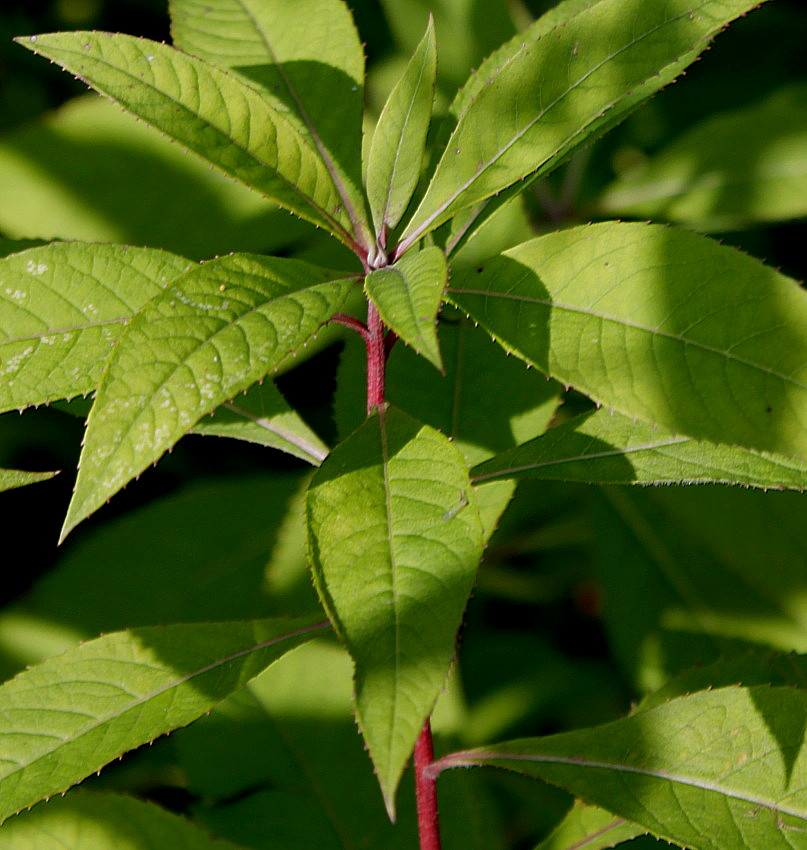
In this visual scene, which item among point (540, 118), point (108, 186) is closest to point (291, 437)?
point (540, 118)

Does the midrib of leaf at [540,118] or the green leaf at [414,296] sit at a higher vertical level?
the midrib of leaf at [540,118]

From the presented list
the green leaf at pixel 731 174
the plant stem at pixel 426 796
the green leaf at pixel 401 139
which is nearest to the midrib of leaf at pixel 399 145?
the green leaf at pixel 401 139

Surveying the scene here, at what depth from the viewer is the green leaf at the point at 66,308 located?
852 mm

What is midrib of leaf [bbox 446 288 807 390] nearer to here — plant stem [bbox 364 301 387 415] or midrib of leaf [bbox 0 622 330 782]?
plant stem [bbox 364 301 387 415]

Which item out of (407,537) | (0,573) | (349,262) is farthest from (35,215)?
(407,537)

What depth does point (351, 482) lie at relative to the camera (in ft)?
2.70

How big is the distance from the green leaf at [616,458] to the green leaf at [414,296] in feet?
0.97

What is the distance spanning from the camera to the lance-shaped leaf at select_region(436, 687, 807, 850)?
0.94 metres

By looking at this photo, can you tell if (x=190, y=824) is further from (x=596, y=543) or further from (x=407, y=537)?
(x=596, y=543)

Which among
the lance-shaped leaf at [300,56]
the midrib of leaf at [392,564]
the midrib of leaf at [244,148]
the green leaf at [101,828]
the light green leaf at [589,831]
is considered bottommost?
the light green leaf at [589,831]

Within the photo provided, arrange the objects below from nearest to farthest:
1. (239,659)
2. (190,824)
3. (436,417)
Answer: (239,659)
(190,824)
(436,417)

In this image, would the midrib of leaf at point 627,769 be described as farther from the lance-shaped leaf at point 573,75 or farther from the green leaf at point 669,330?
the lance-shaped leaf at point 573,75

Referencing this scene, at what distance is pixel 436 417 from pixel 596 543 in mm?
680

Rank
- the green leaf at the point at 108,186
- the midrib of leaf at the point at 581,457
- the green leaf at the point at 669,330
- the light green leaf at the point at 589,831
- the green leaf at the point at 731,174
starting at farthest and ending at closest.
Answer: the green leaf at the point at 731,174
the green leaf at the point at 108,186
the light green leaf at the point at 589,831
the midrib of leaf at the point at 581,457
the green leaf at the point at 669,330
